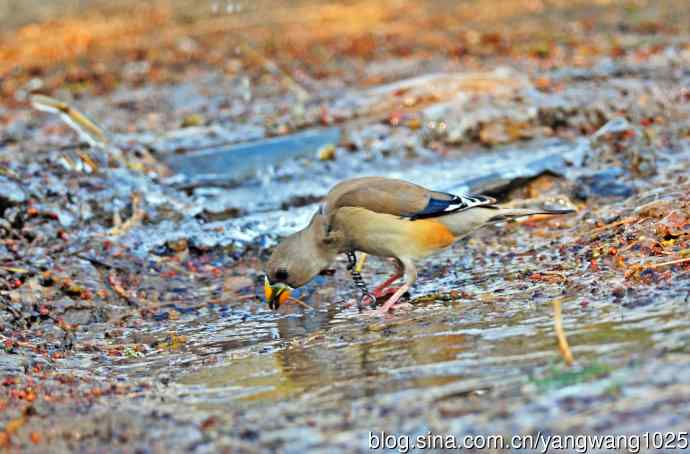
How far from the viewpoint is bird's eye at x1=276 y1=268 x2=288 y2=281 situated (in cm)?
687

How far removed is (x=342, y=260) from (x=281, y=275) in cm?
151

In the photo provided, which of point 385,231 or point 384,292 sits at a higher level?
point 385,231

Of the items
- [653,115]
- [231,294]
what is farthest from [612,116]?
[231,294]

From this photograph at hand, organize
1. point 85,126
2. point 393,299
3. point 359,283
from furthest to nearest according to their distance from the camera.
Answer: point 85,126 < point 359,283 < point 393,299

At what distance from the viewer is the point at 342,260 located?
8344 millimetres

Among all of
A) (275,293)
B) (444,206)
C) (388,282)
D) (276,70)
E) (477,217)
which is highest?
(276,70)

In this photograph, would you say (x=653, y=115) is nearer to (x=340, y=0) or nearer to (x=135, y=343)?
(x=135, y=343)

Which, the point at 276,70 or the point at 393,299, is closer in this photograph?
the point at 393,299

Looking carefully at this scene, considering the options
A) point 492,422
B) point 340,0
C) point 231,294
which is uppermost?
point 340,0

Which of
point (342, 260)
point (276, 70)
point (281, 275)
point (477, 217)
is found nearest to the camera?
point (281, 275)

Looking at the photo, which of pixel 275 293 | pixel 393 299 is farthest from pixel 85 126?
pixel 393 299

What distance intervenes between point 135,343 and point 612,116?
6.41 metres

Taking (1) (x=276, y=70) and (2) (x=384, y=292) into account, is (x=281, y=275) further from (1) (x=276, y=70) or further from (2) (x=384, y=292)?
(1) (x=276, y=70)

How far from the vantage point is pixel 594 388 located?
4.35 metres
